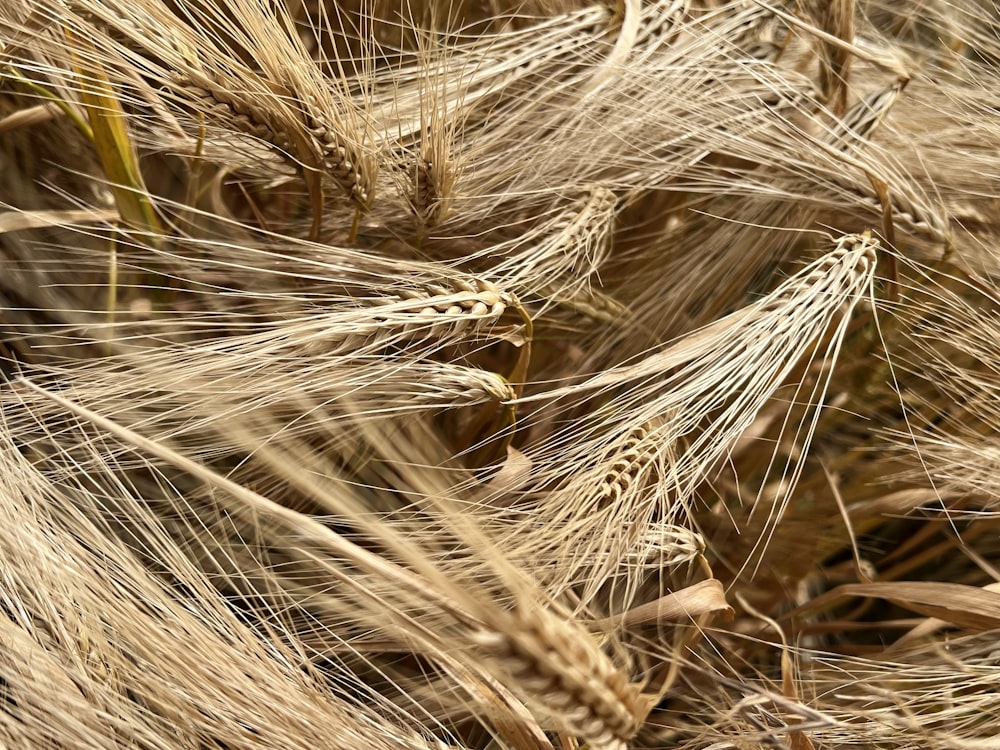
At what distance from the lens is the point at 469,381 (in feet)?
1.34

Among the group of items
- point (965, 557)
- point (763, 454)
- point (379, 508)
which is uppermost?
point (379, 508)

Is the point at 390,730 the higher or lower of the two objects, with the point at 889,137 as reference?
lower

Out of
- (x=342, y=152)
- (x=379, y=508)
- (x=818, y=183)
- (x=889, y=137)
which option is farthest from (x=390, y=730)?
(x=889, y=137)

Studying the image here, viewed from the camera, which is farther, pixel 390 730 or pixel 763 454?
pixel 763 454

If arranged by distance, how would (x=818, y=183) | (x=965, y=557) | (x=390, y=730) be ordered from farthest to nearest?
(x=965, y=557) < (x=818, y=183) < (x=390, y=730)

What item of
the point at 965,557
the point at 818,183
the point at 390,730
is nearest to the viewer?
the point at 390,730

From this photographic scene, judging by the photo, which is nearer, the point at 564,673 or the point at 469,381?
the point at 564,673

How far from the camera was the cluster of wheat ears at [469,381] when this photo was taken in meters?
0.36

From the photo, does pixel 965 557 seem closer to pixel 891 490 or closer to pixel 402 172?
pixel 891 490

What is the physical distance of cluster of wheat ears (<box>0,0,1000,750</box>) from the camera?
1.17ft

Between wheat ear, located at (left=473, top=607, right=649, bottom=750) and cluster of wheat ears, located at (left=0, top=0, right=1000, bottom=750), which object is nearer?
wheat ear, located at (left=473, top=607, right=649, bottom=750)

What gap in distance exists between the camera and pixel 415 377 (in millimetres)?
406

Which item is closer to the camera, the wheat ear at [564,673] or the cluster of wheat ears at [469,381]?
the wheat ear at [564,673]

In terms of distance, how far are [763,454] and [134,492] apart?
1.44 feet
